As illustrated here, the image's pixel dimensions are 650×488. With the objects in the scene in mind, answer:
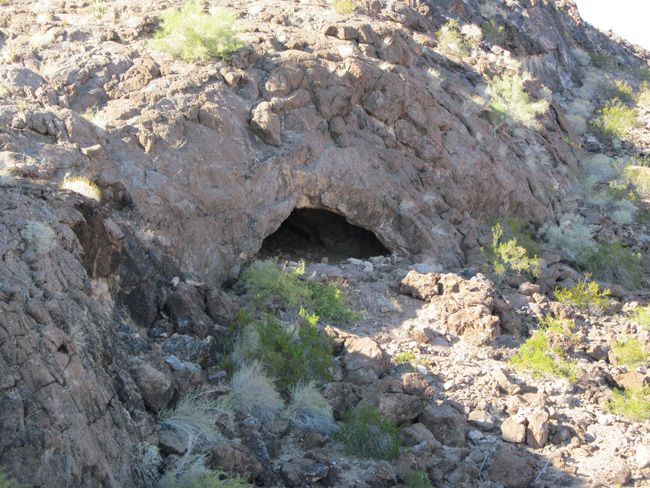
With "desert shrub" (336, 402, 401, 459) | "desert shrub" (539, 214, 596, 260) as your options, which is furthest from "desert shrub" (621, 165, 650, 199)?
"desert shrub" (336, 402, 401, 459)

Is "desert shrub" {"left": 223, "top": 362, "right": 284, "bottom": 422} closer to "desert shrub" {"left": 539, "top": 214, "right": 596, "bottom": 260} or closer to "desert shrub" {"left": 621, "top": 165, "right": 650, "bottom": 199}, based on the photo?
"desert shrub" {"left": 539, "top": 214, "right": 596, "bottom": 260}

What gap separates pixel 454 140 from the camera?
12.6 metres

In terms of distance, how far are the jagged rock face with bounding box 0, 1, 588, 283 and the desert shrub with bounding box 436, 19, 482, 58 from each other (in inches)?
115

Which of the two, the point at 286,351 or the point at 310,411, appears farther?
the point at 286,351

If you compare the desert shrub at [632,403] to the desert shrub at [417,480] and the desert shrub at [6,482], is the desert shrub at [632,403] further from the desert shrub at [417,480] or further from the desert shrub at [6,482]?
the desert shrub at [6,482]

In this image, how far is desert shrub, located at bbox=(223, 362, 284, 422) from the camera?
6.62m

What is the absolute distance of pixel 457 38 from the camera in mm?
17641

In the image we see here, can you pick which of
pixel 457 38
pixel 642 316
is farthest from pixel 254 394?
pixel 457 38

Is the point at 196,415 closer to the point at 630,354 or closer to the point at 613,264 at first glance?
the point at 630,354

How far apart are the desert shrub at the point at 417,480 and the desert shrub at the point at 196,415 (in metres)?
1.57

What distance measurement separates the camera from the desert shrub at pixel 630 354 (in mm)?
8992

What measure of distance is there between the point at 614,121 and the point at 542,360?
523 inches

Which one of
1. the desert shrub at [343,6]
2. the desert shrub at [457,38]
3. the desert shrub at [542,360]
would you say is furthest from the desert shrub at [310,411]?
the desert shrub at [457,38]

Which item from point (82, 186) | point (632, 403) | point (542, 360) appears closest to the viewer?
point (82, 186)
